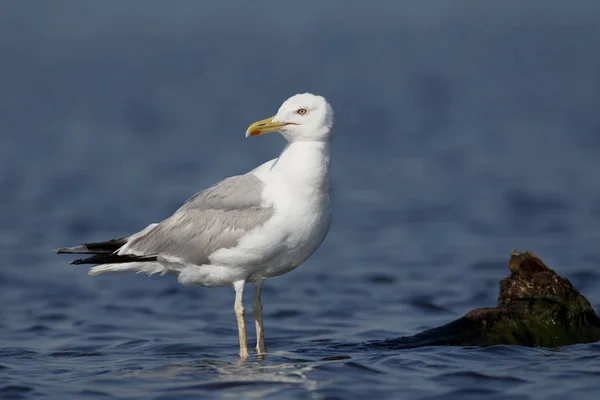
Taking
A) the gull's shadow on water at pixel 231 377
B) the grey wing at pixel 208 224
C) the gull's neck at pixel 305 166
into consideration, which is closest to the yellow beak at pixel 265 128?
the gull's neck at pixel 305 166

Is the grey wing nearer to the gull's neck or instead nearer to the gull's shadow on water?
the gull's neck

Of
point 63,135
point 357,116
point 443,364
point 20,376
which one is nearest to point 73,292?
point 20,376

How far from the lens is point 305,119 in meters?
10.8

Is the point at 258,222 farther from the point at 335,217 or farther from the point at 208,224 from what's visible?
the point at 335,217

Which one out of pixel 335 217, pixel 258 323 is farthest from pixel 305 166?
pixel 335 217

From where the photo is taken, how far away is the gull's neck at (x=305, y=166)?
10.6 metres

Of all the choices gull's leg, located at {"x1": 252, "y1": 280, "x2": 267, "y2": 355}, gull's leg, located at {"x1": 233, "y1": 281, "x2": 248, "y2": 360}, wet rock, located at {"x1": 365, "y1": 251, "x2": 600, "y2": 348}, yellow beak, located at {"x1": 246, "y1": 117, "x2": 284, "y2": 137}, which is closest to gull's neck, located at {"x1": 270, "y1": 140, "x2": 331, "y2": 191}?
yellow beak, located at {"x1": 246, "y1": 117, "x2": 284, "y2": 137}

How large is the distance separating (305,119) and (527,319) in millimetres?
2660

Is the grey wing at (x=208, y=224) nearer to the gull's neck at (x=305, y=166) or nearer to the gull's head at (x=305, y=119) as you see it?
the gull's neck at (x=305, y=166)

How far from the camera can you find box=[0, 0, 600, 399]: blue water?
407 inches

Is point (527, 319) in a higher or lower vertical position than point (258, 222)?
lower

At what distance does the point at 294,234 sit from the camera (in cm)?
1059

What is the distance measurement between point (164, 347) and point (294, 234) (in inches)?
88.0

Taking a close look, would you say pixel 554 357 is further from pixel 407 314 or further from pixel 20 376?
pixel 20 376
